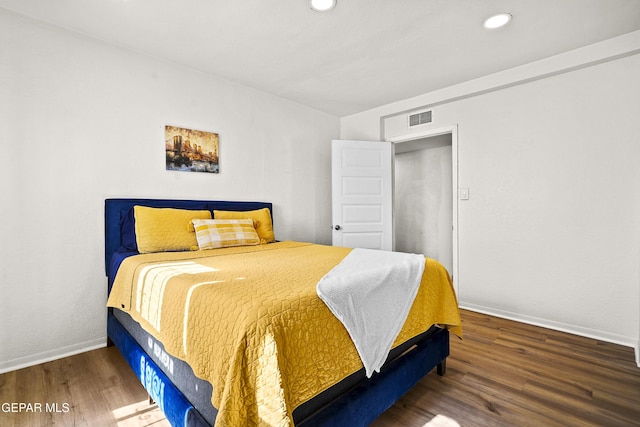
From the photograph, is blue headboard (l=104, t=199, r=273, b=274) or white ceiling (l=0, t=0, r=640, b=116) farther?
blue headboard (l=104, t=199, r=273, b=274)

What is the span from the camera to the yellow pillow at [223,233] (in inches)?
101

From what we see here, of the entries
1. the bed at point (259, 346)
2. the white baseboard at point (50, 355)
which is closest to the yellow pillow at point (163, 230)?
the bed at point (259, 346)

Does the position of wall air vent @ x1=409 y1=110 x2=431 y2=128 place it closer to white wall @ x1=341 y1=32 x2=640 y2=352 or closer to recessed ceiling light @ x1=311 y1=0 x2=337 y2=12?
white wall @ x1=341 y1=32 x2=640 y2=352

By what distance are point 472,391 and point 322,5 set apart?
103 inches

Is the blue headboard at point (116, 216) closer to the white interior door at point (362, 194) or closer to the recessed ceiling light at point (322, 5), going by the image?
the recessed ceiling light at point (322, 5)

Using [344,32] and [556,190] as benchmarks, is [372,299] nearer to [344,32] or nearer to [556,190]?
[344,32]

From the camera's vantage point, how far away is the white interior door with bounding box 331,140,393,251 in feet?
13.3

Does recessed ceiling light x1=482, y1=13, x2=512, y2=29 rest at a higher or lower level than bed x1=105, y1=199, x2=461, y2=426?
higher

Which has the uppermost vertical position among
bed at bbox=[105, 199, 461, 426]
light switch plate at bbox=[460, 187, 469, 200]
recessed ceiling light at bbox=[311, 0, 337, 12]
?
recessed ceiling light at bbox=[311, 0, 337, 12]

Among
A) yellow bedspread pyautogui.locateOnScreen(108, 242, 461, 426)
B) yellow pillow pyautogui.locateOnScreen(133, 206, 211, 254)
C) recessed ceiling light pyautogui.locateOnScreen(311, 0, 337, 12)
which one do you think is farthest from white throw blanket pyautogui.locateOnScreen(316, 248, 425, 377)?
recessed ceiling light pyautogui.locateOnScreen(311, 0, 337, 12)

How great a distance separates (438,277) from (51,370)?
266 cm

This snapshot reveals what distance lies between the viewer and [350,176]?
4082mm

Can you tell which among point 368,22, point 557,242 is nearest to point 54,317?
point 368,22

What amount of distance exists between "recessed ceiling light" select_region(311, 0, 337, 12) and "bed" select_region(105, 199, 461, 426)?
1712mm
